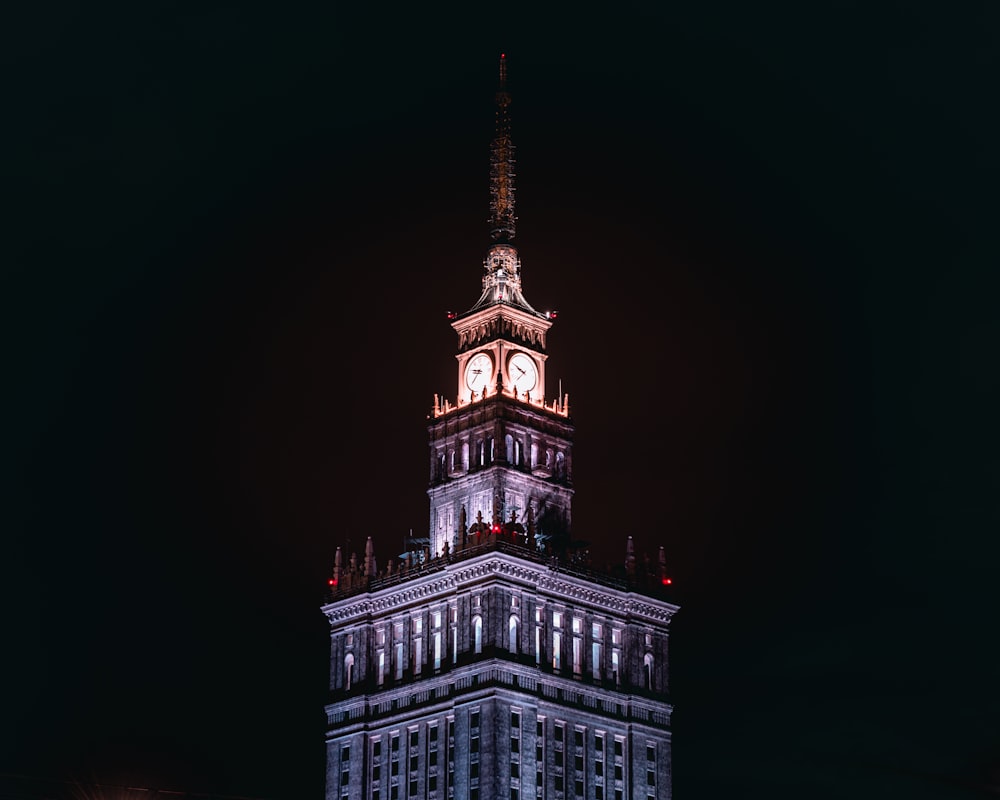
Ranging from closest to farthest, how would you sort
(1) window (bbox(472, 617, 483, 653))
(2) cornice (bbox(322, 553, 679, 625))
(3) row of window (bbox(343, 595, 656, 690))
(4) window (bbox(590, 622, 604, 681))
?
(1) window (bbox(472, 617, 483, 653)), (3) row of window (bbox(343, 595, 656, 690)), (2) cornice (bbox(322, 553, 679, 625)), (4) window (bbox(590, 622, 604, 681))

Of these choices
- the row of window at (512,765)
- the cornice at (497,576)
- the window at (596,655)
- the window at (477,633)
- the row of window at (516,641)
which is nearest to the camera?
the row of window at (512,765)

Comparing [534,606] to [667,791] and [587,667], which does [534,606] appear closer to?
[587,667]

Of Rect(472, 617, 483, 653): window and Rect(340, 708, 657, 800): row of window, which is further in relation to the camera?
Rect(472, 617, 483, 653): window

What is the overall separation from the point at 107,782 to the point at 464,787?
1663 inches

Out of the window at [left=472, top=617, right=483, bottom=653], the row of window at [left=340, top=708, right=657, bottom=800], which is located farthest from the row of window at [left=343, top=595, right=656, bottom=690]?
the row of window at [left=340, top=708, right=657, bottom=800]

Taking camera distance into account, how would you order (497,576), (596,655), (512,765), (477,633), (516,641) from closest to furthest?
(512,765) < (477,633) < (516,641) < (497,576) < (596,655)

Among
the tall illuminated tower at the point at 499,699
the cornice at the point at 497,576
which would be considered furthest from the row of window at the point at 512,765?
the cornice at the point at 497,576

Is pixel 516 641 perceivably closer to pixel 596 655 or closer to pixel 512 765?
pixel 596 655

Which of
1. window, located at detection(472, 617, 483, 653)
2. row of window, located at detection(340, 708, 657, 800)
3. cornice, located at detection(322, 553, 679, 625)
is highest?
cornice, located at detection(322, 553, 679, 625)

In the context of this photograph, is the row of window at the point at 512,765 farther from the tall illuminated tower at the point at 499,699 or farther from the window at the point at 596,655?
the window at the point at 596,655

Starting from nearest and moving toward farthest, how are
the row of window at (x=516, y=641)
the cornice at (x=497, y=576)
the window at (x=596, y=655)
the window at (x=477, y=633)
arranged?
the window at (x=477, y=633), the row of window at (x=516, y=641), the cornice at (x=497, y=576), the window at (x=596, y=655)

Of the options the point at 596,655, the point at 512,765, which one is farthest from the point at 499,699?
the point at 596,655

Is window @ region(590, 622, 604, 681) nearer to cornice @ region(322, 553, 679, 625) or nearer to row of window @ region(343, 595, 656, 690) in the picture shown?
row of window @ region(343, 595, 656, 690)

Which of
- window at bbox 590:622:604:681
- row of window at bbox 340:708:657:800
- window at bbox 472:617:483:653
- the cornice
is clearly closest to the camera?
row of window at bbox 340:708:657:800
